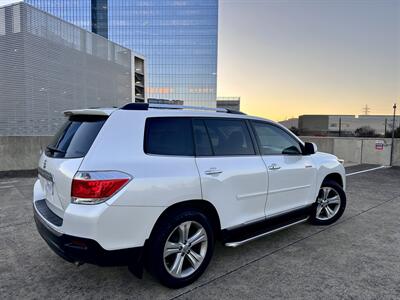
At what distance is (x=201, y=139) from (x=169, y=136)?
38cm

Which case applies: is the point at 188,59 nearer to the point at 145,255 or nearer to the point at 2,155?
the point at 2,155

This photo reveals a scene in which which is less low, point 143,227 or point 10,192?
point 143,227

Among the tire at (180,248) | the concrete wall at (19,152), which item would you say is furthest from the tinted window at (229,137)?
the concrete wall at (19,152)

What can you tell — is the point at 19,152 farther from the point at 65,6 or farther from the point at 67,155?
the point at 65,6

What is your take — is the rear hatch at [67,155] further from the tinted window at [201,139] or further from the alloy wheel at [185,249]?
the alloy wheel at [185,249]

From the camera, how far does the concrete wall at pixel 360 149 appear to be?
40.8 feet

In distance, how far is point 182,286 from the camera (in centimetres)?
258

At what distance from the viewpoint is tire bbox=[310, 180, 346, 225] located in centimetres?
430

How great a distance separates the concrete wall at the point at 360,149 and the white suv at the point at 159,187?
11.6m

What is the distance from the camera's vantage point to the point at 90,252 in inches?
83.8

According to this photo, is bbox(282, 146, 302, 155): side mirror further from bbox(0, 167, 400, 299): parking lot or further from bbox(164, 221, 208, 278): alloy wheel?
bbox(164, 221, 208, 278): alloy wheel

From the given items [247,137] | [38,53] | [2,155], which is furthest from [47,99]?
[247,137]

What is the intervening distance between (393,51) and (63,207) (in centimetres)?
2010

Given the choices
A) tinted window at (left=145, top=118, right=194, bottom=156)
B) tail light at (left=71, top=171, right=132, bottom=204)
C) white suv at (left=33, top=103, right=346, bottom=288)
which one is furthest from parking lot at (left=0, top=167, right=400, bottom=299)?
tinted window at (left=145, top=118, right=194, bottom=156)
